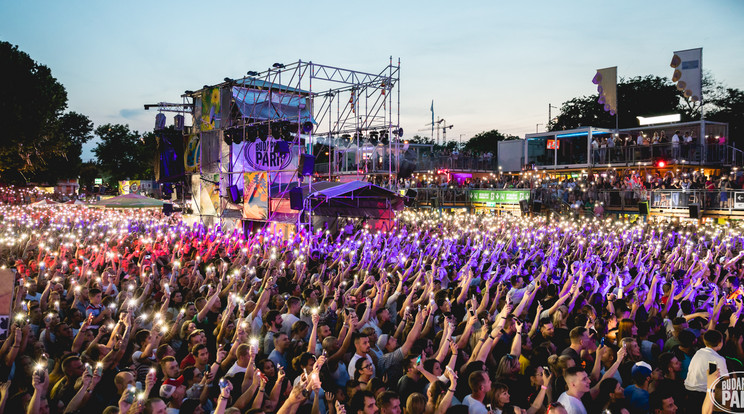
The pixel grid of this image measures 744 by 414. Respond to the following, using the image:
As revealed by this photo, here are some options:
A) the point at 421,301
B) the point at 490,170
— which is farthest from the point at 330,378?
the point at 490,170

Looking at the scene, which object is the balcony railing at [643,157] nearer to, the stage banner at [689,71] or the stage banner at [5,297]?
the stage banner at [689,71]

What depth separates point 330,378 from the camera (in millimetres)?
5074

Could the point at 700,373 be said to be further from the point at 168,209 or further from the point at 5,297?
the point at 168,209

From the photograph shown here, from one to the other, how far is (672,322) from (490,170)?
3321 centimetres

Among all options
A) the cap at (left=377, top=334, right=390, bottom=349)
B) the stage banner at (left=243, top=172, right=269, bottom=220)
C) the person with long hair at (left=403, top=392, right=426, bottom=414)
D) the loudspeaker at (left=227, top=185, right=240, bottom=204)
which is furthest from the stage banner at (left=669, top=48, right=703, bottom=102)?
the person with long hair at (left=403, top=392, right=426, bottom=414)

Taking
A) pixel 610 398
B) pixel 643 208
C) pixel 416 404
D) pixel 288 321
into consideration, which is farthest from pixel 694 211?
pixel 416 404

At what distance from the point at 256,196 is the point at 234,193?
39.1 inches

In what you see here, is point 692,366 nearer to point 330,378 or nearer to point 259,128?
point 330,378

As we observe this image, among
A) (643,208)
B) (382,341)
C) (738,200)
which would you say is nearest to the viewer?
(382,341)

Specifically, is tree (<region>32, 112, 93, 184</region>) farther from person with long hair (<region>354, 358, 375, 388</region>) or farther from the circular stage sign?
person with long hair (<region>354, 358, 375, 388</region>)

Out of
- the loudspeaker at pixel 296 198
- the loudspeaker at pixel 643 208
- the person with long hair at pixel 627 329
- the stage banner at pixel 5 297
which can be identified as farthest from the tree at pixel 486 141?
the stage banner at pixel 5 297

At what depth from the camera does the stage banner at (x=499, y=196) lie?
22.9 m

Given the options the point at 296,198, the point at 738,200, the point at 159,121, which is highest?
the point at 159,121

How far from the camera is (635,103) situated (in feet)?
145
